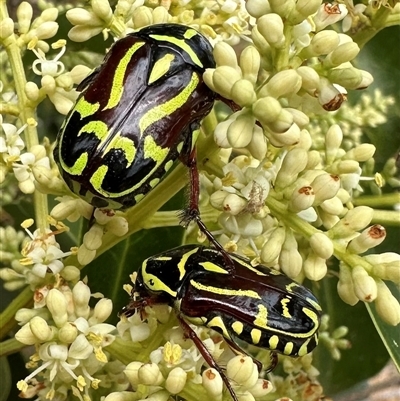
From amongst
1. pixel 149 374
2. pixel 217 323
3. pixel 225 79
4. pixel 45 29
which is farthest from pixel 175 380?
pixel 45 29

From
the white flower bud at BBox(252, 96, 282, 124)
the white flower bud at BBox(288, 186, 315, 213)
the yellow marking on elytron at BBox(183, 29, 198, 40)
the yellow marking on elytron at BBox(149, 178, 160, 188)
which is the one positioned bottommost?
the yellow marking on elytron at BBox(149, 178, 160, 188)

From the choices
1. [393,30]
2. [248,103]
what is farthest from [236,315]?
[393,30]

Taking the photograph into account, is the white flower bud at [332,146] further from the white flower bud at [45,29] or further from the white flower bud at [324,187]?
the white flower bud at [45,29]

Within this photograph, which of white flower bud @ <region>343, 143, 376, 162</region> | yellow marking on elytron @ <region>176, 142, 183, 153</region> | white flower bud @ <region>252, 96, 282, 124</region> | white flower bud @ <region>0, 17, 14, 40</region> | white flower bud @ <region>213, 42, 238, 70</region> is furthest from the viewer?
white flower bud @ <region>0, 17, 14, 40</region>

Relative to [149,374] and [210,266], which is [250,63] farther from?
[149,374]

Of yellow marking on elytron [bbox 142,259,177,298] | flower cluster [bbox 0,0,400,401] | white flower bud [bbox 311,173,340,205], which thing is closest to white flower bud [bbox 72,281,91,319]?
flower cluster [bbox 0,0,400,401]

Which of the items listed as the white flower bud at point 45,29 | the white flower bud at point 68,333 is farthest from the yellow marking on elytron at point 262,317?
the white flower bud at point 45,29

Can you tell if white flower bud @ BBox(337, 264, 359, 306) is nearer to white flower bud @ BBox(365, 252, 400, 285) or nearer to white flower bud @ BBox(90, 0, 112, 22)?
white flower bud @ BBox(365, 252, 400, 285)
